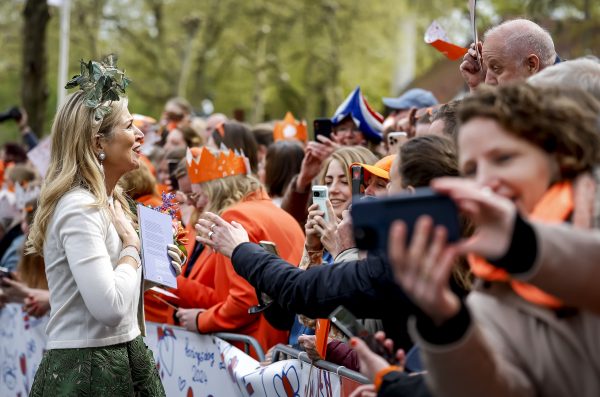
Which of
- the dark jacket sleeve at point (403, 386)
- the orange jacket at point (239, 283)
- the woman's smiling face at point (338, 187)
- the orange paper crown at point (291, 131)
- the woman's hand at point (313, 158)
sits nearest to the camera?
the dark jacket sleeve at point (403, 386)

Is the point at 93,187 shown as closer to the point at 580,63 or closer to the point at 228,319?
the point at 228,319

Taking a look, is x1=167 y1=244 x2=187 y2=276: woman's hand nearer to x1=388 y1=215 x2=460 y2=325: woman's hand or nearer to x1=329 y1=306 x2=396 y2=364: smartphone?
x1=329 y1=306 x2=396 y2=364: smartphone

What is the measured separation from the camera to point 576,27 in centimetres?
1844

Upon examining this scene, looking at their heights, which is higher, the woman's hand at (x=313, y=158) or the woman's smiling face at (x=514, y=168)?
the woman's smiling face at (x=514, y=168)

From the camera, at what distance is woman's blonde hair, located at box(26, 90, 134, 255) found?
14.6ft

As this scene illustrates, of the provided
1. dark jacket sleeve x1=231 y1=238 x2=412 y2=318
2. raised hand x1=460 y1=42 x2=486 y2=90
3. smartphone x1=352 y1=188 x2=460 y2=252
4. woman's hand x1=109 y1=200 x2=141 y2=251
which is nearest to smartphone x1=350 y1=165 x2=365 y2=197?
raised hand x1=460 y1=42 x2=486 y2=90

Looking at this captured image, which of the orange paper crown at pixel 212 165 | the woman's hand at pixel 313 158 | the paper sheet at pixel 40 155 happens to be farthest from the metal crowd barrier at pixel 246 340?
the paper sheet at pixel 40 155

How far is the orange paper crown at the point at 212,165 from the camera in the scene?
6621mm

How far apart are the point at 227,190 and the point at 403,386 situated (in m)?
4.07

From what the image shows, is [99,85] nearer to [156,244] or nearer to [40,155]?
[156,244]

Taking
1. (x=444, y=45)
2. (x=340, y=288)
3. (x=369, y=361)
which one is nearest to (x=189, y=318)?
(x=444, y=45)

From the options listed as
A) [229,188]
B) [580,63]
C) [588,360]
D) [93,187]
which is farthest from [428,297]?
[229,188]

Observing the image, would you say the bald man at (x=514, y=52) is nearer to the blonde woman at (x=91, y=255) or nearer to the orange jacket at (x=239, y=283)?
the blonde woman at (x=91, y=255)

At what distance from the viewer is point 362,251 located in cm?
319
